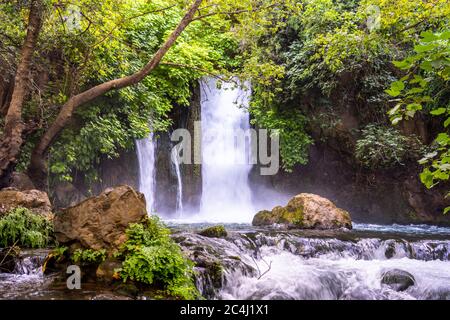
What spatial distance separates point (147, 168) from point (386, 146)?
781 centimetres

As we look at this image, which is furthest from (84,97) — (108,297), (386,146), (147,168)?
(386,146)

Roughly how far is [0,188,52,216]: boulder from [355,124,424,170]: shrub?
8.91 m

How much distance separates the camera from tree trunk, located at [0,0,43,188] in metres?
7.80

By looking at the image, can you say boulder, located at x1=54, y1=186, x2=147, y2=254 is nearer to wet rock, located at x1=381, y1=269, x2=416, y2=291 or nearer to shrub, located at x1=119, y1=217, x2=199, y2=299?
shrub, located at x1=119, y1=217, x2=199, y2=299

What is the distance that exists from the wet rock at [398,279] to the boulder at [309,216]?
356cm

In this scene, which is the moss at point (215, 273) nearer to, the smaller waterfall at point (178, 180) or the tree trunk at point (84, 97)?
the tree trunk at point (84, 97)

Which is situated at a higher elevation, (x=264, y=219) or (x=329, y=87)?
(x=329, y=87)

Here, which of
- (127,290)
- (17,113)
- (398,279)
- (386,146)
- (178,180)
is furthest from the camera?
(178,180)

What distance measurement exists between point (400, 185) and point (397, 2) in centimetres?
676

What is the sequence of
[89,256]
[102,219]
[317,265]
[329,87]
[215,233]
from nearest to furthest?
[89,256] < [102,219] < [317,265] < [215,233] < [329,87]

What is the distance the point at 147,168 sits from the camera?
14.2 metres

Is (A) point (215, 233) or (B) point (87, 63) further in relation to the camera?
(B) point (87, 63)

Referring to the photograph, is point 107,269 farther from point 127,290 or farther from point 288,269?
point 288,269
